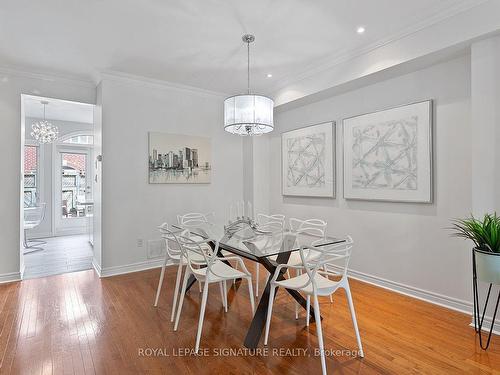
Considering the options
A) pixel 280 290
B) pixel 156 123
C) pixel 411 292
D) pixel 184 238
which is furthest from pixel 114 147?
pixel 411 292

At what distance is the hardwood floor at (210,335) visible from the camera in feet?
6.70

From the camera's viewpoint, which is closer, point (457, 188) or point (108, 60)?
point (457, 188)

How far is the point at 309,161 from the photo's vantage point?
14.6 feet

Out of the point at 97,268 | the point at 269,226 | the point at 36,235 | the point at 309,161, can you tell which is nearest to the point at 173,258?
the point at 269,226

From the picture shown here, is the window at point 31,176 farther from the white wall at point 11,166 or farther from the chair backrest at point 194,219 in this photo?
the chair backrest at point 194,219

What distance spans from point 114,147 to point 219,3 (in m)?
2.46

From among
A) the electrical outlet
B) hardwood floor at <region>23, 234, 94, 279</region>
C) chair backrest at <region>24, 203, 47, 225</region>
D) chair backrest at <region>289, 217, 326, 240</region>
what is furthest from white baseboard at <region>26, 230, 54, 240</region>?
chair backrest at <region>289, 217, 326, 240</region>

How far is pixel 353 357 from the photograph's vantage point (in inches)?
84.1

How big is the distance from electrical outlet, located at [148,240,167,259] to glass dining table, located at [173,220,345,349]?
3.86ft

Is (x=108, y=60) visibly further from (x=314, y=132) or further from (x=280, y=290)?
(x=280, y=290)

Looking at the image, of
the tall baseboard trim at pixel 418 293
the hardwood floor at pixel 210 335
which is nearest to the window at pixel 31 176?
the hardwood floor at pixel 210 335

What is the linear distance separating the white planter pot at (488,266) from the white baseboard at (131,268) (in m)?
3.86

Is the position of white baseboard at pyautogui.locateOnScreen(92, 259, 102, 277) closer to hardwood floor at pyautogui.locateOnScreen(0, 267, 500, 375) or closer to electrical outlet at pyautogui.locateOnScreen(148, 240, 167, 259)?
hardwood floor at pyautogui.locateOnScreen(0, 267, 500, 375)

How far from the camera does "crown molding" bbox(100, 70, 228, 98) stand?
4012 millimetres
